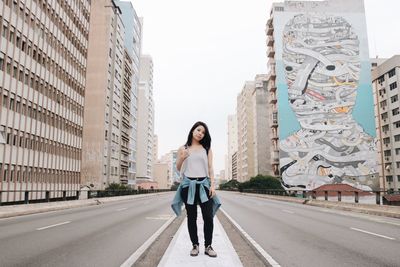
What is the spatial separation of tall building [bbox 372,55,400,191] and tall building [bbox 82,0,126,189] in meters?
59.4

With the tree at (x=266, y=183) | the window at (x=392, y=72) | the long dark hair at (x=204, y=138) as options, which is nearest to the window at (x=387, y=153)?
the window at (x=392, y=72)

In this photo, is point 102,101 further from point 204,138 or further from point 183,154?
point 183,154

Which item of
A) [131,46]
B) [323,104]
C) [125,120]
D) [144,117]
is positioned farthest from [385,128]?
[144,117]

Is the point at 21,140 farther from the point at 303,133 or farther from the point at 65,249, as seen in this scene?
the point at 303,133

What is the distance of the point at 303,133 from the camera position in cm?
7325

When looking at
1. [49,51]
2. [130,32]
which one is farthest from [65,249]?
[130,32]

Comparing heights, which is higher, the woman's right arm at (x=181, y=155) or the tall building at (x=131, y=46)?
the tall building at (x=131, y=46)

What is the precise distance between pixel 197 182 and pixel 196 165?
0.27 m

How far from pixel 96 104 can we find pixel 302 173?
4236cm

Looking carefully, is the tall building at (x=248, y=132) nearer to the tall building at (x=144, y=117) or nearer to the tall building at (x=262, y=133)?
the tall building at (x=262, y=133)

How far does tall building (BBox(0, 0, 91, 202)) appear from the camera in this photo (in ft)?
104

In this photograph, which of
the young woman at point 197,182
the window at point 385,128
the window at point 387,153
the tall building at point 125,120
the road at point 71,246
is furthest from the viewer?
the window at point 385,128

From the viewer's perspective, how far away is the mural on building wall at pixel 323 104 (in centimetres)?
7200

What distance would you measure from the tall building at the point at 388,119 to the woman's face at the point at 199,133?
80186mm
